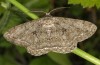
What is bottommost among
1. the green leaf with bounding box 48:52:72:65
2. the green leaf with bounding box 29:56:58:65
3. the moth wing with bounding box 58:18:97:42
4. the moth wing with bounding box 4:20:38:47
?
the green leaf with bounding box 29:56:58:65

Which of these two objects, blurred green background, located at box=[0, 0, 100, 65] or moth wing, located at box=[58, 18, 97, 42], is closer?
moth wing, located at box=[58, 18, 97, 42]

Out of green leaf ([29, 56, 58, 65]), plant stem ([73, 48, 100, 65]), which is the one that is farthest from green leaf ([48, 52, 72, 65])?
plant stem ([73, 48, 100, 65])

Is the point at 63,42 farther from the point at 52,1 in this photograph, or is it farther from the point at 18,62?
the point at 18,62

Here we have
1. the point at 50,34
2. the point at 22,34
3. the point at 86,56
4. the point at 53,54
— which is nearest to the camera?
the point at 86,56

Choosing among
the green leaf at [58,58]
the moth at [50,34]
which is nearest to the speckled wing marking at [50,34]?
the moth at [50,34]

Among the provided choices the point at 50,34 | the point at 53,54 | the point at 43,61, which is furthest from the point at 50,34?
the point at 43,61

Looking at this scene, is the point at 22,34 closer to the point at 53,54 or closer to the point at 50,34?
the point at 50,34

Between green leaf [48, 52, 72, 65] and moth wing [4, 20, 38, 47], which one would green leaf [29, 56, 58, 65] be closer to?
green leaf [48, 52, 72, 65]

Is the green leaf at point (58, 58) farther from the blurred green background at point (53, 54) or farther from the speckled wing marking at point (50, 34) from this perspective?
the speckled wing marking at point (50, 34)

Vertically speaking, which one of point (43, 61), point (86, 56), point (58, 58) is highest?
point (86, 56)

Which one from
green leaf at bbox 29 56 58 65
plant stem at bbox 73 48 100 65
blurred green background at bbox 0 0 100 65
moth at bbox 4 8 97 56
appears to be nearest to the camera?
plant stem at bbox 73 48 100 65
